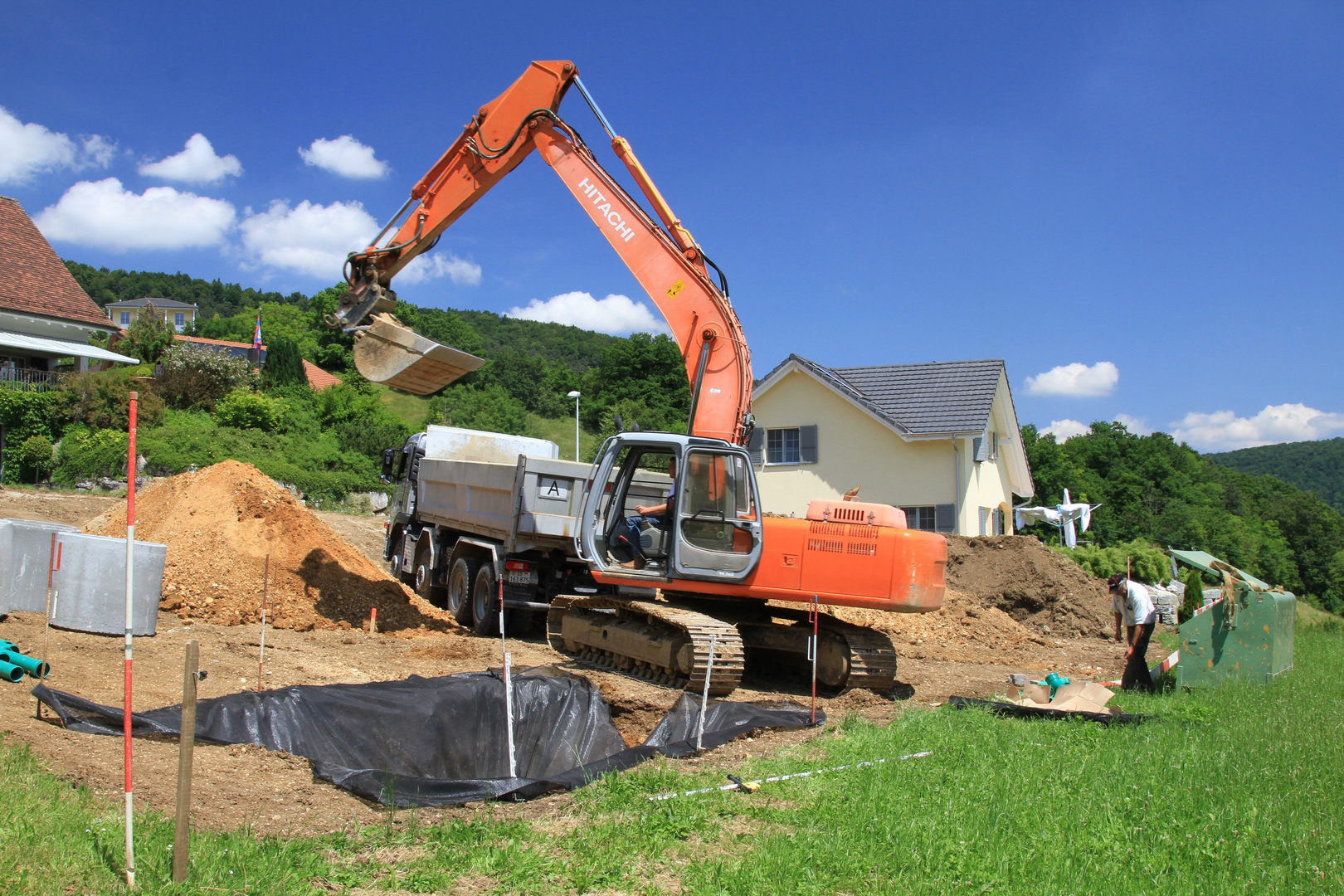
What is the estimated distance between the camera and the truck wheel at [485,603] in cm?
1125

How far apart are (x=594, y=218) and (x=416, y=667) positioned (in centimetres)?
510

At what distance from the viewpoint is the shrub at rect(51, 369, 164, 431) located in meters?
26.6

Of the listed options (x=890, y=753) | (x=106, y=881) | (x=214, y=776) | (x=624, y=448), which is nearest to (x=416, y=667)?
(x=624, y=448)

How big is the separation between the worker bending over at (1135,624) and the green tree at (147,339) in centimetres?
3359

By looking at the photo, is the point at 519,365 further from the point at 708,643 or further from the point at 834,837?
the point at 834,837

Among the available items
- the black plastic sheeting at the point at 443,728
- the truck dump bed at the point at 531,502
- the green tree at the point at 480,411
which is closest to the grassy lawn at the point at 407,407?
the green tree at the point at 480,411

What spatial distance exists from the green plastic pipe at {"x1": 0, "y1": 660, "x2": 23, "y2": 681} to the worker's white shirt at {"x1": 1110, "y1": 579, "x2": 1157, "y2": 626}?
9.33 metres

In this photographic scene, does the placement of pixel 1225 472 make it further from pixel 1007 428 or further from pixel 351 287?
pixel 351 287

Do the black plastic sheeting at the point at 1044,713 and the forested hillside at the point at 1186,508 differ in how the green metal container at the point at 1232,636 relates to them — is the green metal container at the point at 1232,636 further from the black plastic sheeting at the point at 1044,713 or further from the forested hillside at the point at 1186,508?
the forested hillside at the point at 1186,508

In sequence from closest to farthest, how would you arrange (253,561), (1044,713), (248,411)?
(1044,713)
(253,561)
(248,411)

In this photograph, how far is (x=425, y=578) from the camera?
13.6 m

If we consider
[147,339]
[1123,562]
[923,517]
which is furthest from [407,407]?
[1123,562]

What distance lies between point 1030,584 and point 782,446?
A: 9111mm

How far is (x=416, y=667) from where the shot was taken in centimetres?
898
